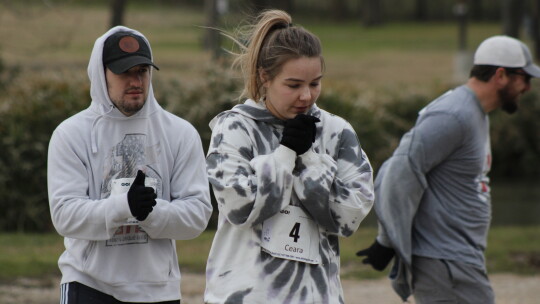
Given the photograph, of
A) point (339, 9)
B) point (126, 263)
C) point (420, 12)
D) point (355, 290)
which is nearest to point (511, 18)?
point (355, 290)

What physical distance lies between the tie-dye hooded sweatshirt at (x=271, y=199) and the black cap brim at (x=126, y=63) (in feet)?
1.58

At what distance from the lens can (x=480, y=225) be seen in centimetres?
511

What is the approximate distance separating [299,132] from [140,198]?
70cm

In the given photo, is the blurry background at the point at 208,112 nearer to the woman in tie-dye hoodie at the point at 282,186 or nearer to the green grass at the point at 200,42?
the green grass at the point at 200,42

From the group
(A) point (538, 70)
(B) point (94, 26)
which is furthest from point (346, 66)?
(A) point (538, 70)

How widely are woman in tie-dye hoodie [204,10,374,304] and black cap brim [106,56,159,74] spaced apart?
49 centimetres

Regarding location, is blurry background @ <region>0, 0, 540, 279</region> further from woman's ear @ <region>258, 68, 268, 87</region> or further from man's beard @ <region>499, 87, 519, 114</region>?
man's beard @ <region>499, 87, 519, 114</region>

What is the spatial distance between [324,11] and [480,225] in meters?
59.6

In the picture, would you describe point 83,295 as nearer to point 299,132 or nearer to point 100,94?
point 100,94

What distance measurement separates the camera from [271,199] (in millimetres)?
3354

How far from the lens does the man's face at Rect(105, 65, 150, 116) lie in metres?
3.89

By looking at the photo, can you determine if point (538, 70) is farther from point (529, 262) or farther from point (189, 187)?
point (529, 262)

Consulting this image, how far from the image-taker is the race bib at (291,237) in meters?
3.40

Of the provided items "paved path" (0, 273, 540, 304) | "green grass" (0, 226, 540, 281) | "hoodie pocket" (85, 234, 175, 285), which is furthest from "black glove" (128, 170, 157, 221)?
"green grass" (0, 226, 540, 281)
